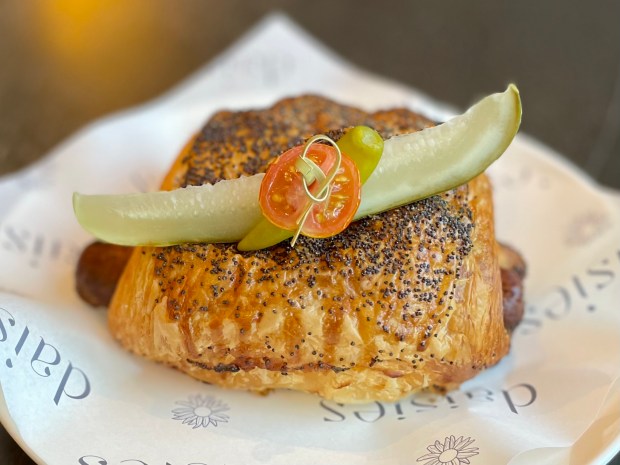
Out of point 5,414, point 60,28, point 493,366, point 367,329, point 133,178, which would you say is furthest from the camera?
point 60,28

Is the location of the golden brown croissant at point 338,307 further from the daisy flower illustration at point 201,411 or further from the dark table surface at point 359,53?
the dark table surface at point 359,53

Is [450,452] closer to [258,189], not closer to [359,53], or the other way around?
[258,189]

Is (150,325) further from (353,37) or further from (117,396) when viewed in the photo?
(353,37)

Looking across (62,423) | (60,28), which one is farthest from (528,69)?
(62,423)

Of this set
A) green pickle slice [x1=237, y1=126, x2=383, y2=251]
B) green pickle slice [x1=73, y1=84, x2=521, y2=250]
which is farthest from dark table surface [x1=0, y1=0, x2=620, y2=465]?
green pickle slice [x1=237, y1=126, x2=383, y2=251]

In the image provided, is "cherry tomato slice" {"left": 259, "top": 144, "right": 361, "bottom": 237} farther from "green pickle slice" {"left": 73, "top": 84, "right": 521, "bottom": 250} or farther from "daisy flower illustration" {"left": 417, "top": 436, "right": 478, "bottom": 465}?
"daisy flower illustration" {"left": 417, "top": 436, "right": 478, "bottom": 465}

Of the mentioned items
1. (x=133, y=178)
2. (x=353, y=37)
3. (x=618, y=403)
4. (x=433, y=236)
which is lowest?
(x=133, y=178)
